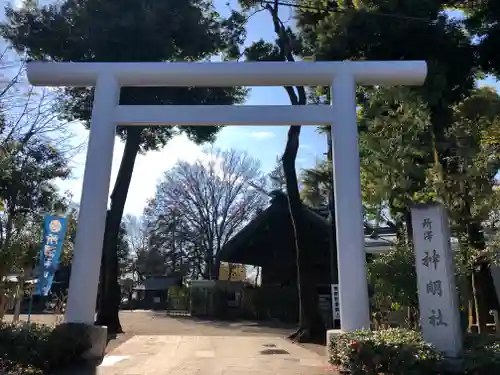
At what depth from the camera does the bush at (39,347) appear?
5863 millimetres

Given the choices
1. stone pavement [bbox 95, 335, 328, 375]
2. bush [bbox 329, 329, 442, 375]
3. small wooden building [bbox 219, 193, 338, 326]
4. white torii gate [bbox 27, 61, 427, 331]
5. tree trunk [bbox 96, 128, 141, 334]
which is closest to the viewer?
bush [bbox 329, 329, 442, 375]

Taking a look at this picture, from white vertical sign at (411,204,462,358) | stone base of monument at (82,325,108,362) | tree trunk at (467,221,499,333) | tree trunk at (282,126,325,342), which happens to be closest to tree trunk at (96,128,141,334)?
tree trunk at (282,126,325,342)

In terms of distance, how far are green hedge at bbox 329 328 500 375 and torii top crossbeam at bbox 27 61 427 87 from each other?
4.35m

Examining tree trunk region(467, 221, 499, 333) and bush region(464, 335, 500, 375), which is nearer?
bush region(464, 335, 500, 375)

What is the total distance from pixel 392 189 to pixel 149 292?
28819 millimetres

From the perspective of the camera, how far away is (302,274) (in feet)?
42.5

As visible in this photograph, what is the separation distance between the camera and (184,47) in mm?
13047

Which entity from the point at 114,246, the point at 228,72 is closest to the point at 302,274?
the point at 114,246

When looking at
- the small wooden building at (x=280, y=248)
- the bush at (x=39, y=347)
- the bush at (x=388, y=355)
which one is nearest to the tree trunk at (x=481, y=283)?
the bush at (x=388, y=355)

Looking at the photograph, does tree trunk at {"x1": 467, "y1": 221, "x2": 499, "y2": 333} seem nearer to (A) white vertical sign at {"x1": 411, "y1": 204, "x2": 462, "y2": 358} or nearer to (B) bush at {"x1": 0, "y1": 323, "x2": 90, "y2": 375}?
(A) white vertical sign at {"x1": 411, "y1": 204, "x2": 462, "y2": 358}

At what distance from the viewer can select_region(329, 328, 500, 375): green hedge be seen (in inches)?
201

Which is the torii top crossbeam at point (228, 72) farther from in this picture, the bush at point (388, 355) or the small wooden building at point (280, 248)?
the small wooden building at point (280, 248)

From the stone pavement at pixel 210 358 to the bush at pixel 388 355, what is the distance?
177 centimetres

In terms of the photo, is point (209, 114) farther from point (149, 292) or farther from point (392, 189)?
point (149, 292)
